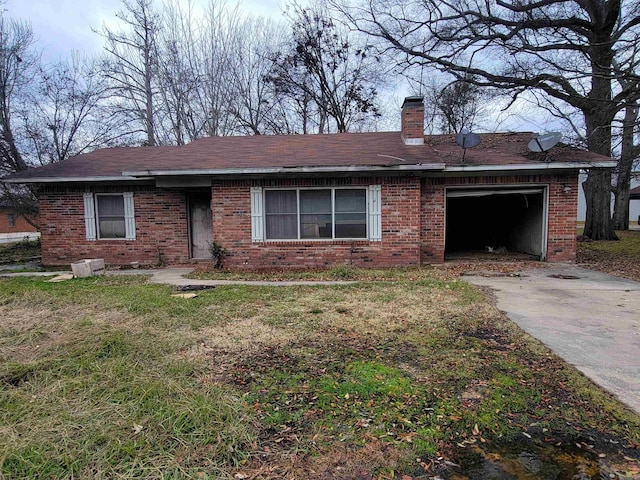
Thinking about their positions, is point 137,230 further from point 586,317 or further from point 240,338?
point 586,317

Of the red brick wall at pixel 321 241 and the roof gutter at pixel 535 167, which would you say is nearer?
the roof gutter at pixel 535 167

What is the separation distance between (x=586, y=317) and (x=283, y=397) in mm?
4422

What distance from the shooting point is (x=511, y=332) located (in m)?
4.47

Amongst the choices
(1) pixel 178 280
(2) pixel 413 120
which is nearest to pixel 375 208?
(2) pixel 413 120

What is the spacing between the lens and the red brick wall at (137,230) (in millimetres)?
10586

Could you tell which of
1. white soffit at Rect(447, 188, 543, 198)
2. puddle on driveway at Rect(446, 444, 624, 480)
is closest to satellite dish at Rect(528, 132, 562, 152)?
white soffit at Rect(447, 188, 543, 198)

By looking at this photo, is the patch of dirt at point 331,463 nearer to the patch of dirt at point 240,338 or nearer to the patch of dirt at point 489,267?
the patch of dirt at point 240,338

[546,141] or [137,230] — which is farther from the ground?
[546,141]

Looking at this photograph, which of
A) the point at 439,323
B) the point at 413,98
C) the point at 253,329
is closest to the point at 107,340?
the point at 253,329

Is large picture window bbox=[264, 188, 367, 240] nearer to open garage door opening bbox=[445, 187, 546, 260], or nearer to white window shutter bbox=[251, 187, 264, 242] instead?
white window shutter bbox=[251, 187, 264, 242]

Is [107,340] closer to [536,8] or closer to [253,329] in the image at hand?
[253,329]

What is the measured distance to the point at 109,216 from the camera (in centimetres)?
1070

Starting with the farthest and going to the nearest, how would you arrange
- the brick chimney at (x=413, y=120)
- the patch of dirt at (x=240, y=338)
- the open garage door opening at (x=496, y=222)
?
the brick chimney at (x=413, y=120)
the open garage door opening at (x=496, y=222)
the patch of dirt at (x=240, y=338)

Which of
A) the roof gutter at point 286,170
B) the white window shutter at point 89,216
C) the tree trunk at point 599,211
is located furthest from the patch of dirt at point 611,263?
the white window shutter at point 89,216
